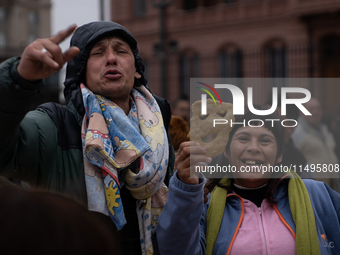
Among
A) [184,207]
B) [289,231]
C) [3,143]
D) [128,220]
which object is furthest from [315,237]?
[3,143]

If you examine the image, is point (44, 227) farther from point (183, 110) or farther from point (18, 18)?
point (18, 18)

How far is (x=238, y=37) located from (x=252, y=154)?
1673 cm

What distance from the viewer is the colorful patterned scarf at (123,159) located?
1.92m

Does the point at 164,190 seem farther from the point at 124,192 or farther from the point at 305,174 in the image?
the point at 305,174

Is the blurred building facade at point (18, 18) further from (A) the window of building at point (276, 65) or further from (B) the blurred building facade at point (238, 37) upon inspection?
(A) the window of building at point (276, 65)

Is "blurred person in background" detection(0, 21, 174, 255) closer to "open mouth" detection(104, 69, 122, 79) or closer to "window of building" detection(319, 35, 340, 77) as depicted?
"open mouth" detection(104, 69, 122, 79)

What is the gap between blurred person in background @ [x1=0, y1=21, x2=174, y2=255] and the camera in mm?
1840

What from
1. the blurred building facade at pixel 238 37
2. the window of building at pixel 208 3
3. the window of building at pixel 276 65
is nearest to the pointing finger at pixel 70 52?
the blurred building facade at pixel 238 37

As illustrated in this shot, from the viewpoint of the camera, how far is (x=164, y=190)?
89.1 inches

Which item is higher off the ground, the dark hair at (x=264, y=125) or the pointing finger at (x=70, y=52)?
the pointing finger at (x=70, y=52)

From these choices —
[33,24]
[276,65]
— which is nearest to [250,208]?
[276,65]

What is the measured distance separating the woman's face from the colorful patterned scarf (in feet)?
1.46

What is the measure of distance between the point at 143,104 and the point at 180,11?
61.1ft

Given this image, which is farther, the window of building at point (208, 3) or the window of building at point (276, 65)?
the window of building at point (208, 3)
